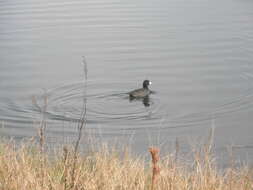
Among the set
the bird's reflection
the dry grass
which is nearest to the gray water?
the bird's reflection

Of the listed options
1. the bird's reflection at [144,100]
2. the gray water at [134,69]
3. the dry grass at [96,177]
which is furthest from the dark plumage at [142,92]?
the dry grass at [96,177]

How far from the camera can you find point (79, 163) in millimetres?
6207

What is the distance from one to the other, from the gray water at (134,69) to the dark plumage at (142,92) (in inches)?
6.9

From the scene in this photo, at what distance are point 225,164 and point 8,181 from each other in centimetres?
485

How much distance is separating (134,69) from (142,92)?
2572 millimetres

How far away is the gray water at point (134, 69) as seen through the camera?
1212 centimetres

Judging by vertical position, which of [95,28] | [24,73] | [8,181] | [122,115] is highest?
[95,28]

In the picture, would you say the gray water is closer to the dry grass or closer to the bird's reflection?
the bird's reflection

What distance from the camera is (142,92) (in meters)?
13.6

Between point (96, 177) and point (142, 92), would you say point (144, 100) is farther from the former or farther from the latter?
point (96, 177)

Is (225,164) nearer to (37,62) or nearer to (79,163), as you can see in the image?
(79,163)

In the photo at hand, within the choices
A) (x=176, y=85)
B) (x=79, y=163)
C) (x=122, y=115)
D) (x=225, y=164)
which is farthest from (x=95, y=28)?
(x=79, y=163)

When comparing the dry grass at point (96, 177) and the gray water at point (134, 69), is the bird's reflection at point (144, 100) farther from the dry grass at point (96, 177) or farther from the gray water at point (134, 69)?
the dry grass at point (96, 177)

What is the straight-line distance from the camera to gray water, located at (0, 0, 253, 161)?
1212 cm
